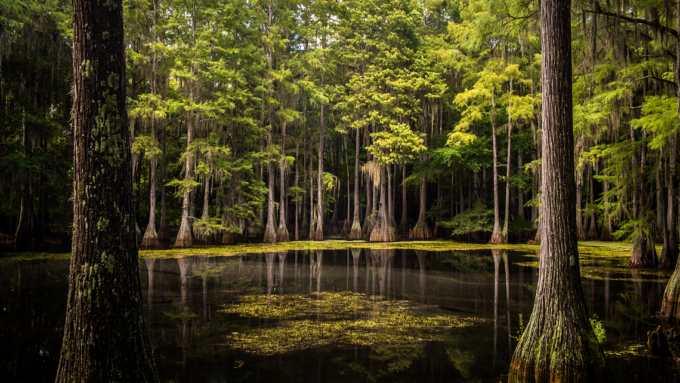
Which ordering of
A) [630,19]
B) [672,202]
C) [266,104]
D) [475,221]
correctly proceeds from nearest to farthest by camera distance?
[630,19] → [672,202] → [475,221] → [266,104]

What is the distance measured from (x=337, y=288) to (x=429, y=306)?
249 cm

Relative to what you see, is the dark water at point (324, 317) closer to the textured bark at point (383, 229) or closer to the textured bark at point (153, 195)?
the textured bark at point (153, 195)

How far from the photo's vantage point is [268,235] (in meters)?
21.8

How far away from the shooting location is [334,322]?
6426mm

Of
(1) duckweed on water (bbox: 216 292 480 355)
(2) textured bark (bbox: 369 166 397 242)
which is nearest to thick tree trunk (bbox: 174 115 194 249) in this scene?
(2) textured bark (bbox: 369 166 397 242)

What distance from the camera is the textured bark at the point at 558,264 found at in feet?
12.8

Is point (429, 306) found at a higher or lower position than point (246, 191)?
lower

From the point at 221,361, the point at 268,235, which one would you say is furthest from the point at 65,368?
the point at 268,235

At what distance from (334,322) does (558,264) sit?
11.5 ft

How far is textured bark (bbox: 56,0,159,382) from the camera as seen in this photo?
3346 millimetres

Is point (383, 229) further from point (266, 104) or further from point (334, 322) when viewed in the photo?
point (334, 322)

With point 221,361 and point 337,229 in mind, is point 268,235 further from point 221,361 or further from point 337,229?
point 221,361

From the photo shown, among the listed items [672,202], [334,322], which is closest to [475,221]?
[672,202]

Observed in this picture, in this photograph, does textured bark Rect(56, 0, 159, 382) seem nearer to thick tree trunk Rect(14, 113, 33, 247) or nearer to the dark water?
the dark water
